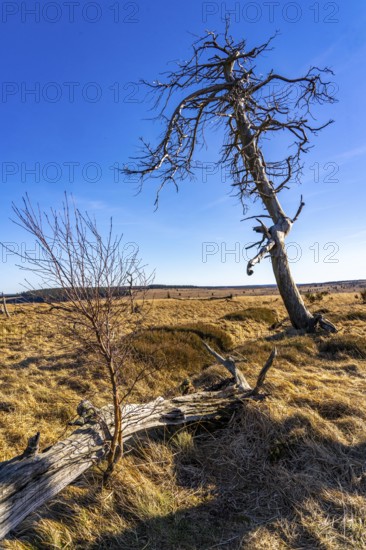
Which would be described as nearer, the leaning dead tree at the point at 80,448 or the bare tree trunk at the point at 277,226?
the leaning dead tree at the point at 80,448

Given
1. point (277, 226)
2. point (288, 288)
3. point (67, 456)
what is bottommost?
point (67, 456)

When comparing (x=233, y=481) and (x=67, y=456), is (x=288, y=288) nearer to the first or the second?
(x=233, y=481)

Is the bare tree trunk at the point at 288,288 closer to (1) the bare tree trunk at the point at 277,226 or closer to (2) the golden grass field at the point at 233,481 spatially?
(1) the bare tree trunk at the point at 277,226

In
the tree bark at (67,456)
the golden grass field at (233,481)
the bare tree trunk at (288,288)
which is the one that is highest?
the bare tree trunk at (288,288)

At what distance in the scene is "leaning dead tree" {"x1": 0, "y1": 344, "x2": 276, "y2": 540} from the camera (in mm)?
2484

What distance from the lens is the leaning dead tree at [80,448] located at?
2.48 m

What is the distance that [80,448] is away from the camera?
9.84 ft

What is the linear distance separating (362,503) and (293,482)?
57cm

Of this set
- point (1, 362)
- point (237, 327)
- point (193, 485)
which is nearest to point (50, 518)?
point (193, 485)

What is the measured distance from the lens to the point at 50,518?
2750 mm

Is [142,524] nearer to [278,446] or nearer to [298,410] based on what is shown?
[278,446]

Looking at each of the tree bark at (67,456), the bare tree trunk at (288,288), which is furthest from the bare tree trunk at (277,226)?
the tree bark at (67,456)

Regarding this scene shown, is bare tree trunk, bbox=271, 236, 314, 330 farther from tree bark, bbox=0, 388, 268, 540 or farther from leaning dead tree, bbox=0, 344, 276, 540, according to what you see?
tree bark, bbox=0, 388, 268, 540

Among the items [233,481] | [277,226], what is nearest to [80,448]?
[233,481]
